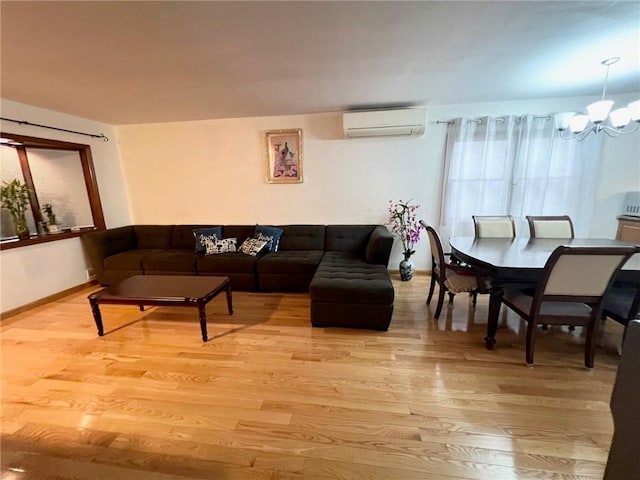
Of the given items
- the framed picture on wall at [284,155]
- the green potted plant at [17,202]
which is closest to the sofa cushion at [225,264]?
the framed picture on wall at [284,155]

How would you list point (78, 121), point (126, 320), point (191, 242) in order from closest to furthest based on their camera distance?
point (126, 320)
point (78, 121)
point (191, 242)

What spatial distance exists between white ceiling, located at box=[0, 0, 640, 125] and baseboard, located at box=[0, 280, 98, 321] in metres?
2.20

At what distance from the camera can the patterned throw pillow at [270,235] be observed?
3.53 meters

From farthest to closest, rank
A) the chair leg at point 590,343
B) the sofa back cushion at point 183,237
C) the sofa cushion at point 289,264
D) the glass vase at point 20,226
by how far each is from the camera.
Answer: the sofa back cushion at point 183,237, the sofa cushion at point 289,264, the glass vase at point 20,226, the chair leg at point 590,343

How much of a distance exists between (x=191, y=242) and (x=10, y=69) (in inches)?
92.8

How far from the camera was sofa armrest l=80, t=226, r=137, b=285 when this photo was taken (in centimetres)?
338

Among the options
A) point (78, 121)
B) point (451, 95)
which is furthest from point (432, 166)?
point (78, 121)

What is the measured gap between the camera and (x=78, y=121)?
11.2 ft

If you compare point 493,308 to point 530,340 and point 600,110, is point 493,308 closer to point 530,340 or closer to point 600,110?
point 530,340

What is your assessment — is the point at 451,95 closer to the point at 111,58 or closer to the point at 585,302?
the point at 585,302

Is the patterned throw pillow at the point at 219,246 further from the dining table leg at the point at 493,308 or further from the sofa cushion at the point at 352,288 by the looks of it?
the dining table leg at the point at 493,308

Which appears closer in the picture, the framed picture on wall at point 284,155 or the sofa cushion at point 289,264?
the sofa cushion at point 289,264

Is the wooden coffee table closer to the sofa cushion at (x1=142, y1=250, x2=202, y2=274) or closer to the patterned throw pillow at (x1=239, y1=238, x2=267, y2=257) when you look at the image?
the sofa cushion at (x1=142, y1=250, x2=202, y2=274)

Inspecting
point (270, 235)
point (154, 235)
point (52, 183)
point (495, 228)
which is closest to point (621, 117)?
point (495, 228)
